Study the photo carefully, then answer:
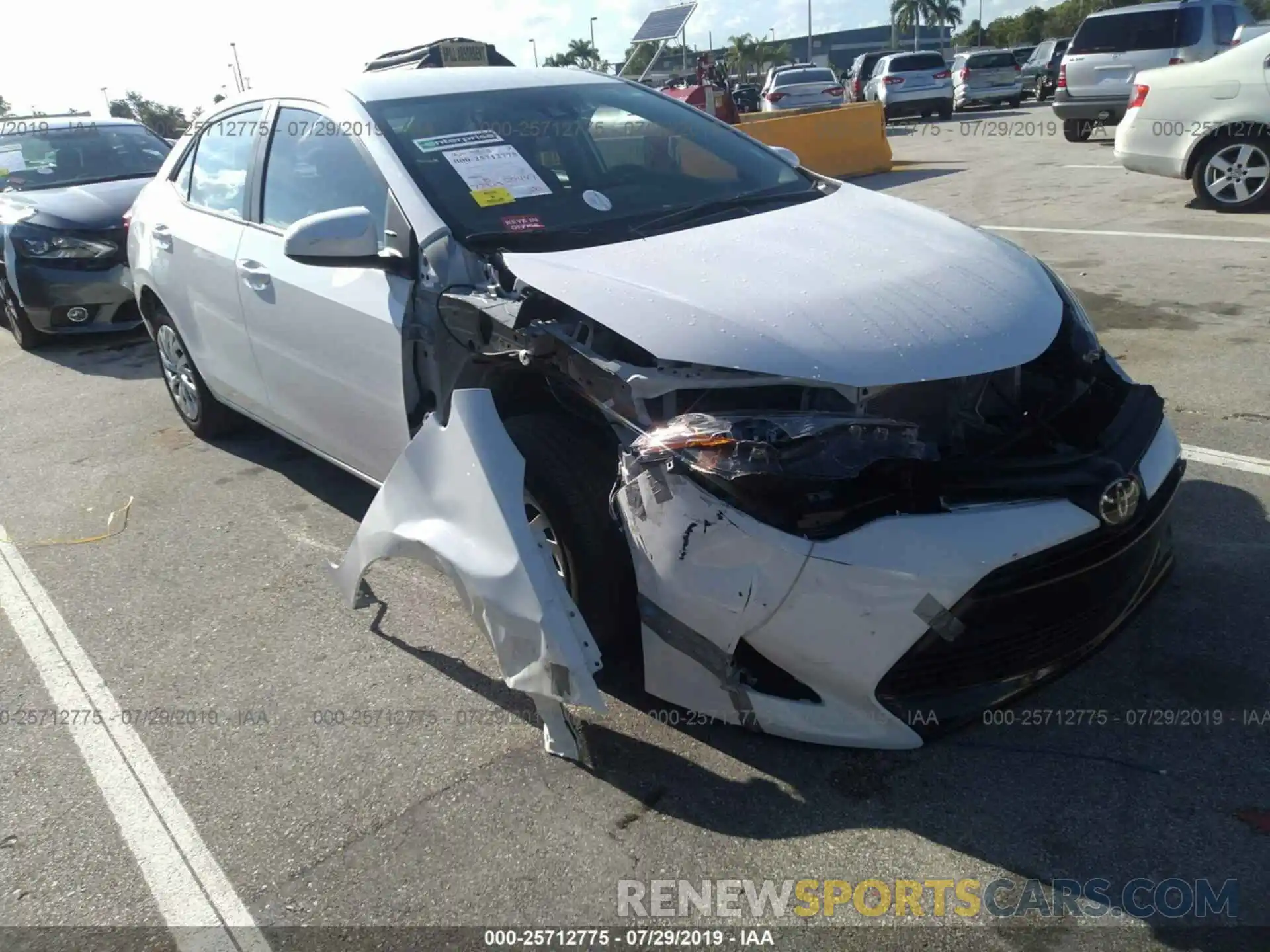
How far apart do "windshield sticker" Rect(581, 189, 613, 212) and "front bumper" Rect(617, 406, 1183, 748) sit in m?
1.21

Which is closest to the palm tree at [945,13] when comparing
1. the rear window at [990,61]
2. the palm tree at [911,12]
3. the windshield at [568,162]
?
the palm tree at [911,12]

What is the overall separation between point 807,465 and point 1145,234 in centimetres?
725

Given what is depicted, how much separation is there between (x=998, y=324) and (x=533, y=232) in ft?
4.46

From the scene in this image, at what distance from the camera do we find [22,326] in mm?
7832

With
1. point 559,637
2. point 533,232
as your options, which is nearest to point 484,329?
point 533,232

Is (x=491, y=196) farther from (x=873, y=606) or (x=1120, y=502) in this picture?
(x=1120, y=502)

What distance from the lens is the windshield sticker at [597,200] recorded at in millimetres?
3359

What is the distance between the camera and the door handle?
381 cm

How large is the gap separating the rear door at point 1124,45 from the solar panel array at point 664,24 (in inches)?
335

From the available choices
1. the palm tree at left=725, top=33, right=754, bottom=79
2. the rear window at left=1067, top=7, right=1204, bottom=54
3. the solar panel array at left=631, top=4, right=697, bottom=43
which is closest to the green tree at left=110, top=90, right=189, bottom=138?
the solar panel array at left=631, top=4, right=697, bottom=43

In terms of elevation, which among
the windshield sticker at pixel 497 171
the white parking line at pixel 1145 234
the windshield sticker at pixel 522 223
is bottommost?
the white parking line at pixel 1145 234

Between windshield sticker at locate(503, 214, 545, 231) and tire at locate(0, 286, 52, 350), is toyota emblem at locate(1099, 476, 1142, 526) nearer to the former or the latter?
windshield sticker at locate(503, 214, 545, 231)

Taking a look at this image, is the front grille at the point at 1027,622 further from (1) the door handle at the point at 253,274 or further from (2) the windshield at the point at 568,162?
(1) the door handle at the point at 253,274

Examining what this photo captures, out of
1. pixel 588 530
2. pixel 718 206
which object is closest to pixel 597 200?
pixel 718 206
